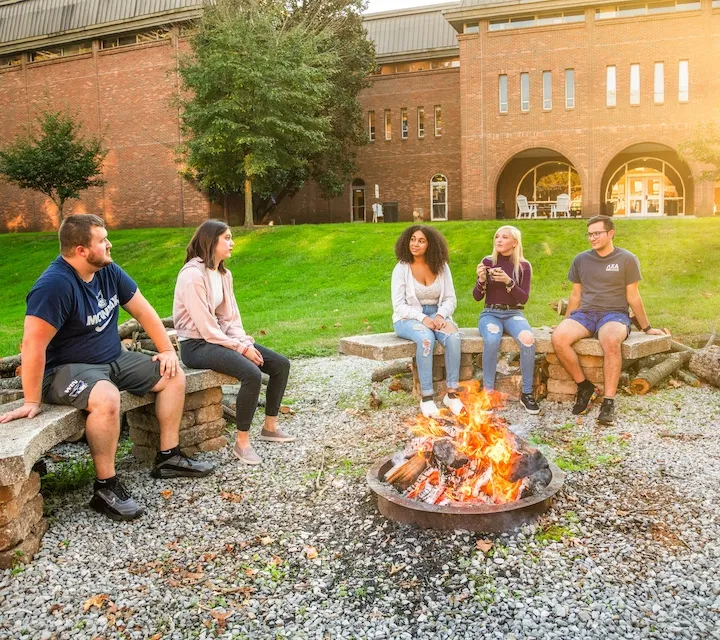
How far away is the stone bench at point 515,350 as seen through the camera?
593 cm

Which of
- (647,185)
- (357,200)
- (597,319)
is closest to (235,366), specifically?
(597,319)

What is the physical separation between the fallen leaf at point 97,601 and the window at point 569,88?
28.7 m

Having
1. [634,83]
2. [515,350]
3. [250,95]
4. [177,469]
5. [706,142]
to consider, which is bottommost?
[177,469]

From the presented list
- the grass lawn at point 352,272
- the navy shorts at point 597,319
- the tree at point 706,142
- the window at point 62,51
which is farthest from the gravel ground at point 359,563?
the window at point 62,51

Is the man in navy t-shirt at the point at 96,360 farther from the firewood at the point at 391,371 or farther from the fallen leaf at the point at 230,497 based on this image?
the firewood at the point at 391,371

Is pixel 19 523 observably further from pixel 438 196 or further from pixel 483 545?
pixel 438 196

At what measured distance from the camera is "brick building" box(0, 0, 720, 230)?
2736 centimetres

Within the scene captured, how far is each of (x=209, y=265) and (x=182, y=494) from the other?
1701mm

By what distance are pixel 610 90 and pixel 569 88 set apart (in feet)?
5.26

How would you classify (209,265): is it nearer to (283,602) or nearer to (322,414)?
(322,414)

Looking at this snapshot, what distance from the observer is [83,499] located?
4355 mm

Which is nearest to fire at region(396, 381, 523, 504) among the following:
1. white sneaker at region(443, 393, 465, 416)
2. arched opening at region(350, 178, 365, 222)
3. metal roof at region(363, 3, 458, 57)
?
white sneaker at region(443, 393, 465, 416)

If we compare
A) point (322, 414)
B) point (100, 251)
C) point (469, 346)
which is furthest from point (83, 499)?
point (469, 346)

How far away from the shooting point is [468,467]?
397 cm
